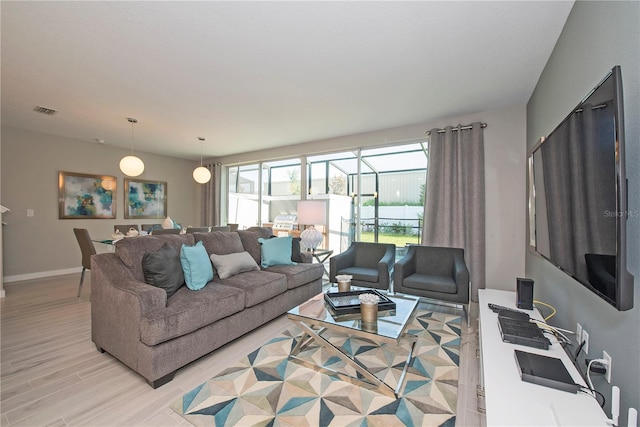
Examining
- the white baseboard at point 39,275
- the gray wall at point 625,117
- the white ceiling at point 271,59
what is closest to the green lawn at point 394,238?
the white ceiling at point 271,59

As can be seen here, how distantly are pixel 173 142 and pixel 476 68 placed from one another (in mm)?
5130

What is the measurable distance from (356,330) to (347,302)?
1.39 feet

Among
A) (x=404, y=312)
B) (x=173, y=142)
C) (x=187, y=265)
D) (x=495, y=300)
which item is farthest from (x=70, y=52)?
(x=495, y=300)

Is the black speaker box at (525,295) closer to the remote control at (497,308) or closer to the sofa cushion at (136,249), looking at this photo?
the remote control at (497,308)

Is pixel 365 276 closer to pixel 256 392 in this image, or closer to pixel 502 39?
pixel 256 392

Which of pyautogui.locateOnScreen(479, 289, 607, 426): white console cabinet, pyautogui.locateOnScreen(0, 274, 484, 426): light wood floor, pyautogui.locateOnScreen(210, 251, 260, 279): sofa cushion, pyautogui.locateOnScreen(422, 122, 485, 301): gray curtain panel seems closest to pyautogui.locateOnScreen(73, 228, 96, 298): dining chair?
pyautogui.locateOnScreen(0, 274, 484, 426): light wood floor

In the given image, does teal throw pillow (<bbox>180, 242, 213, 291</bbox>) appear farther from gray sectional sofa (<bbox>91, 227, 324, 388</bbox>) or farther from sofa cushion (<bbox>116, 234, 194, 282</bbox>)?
sofa cushion (<bbox>116, 234, 194, 282</bbox>)

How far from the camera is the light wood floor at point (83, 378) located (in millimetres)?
1589

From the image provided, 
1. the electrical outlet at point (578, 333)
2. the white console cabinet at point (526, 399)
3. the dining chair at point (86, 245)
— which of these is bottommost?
the white console cabinet at point (526, 399)

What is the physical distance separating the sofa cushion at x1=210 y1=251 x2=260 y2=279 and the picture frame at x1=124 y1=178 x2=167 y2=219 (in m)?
4.32

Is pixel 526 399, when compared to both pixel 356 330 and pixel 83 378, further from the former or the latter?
pixel 83 378

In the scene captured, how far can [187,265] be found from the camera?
8.14ft

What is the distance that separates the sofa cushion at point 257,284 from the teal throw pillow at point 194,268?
0.80 feet

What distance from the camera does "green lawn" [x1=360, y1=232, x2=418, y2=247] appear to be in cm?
442
